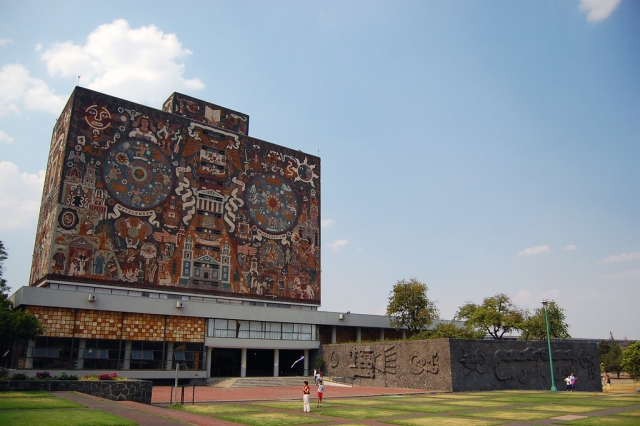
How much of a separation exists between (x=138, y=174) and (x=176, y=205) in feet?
14.1

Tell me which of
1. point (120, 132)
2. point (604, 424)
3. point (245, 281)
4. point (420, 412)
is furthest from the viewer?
point (245, 281)

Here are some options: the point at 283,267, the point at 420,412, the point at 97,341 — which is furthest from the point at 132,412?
the point at 283,267

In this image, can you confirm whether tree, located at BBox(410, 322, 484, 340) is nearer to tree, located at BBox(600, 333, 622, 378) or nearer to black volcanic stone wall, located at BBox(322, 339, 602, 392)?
black volcanic stone wall, located at BBox(322, 339, 602, 392)

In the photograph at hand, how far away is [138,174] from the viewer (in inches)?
1742

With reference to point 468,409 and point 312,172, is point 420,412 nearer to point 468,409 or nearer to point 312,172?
point 468,409

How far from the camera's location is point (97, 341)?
126 ft

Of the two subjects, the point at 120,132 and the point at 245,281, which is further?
the point at 245,281

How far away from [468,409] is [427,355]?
14.8m

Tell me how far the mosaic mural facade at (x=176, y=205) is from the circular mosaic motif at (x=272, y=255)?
0.34 feet

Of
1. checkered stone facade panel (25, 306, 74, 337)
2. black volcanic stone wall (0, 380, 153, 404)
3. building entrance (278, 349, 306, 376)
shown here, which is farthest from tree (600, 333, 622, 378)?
black volcanic stone wall (0, 380, 153, 404)

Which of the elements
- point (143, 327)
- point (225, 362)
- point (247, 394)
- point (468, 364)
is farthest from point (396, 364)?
point (143, 327)

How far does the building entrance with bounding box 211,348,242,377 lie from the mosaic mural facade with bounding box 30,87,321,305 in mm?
5481

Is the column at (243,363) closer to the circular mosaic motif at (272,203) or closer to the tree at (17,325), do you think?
the circular mosaic motif at (272,203)

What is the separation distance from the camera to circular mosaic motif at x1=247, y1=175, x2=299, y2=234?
5097 cm
